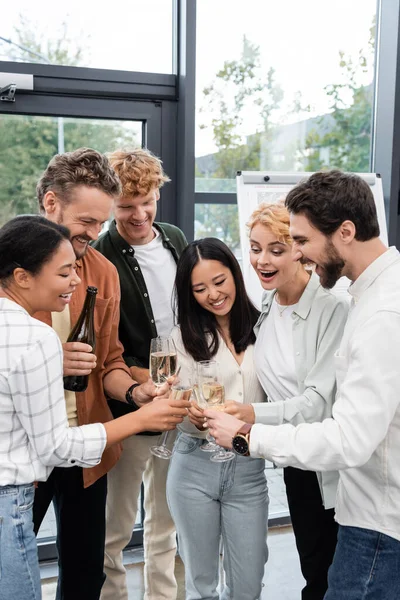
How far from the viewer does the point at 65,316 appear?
7.57 ft

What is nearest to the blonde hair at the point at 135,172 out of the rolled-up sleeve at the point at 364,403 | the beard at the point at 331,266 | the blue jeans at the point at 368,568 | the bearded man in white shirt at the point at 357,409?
the bearded man in white shirt at the point at 357,409

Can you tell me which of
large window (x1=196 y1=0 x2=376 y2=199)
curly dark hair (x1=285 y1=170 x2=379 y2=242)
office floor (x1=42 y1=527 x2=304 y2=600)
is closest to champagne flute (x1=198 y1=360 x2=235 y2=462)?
curly dark hair (x1=285 y1=170 x2=379 y2=242)

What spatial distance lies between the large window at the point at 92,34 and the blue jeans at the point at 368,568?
8.55ft

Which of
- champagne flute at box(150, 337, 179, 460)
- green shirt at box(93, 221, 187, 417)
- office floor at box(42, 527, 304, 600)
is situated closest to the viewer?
champagne flute at box(150, 337, 179, 460)

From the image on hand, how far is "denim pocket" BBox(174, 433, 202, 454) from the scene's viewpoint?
2.30 metres

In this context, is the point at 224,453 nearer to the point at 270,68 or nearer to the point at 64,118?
the point at 64,118

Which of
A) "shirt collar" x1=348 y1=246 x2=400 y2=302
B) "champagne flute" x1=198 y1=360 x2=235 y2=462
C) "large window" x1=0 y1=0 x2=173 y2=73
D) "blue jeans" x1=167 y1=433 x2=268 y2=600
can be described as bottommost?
"blue jeans" x1=167 y1=433 x2=268 y2=600

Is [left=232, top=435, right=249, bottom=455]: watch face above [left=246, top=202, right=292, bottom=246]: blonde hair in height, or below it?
below

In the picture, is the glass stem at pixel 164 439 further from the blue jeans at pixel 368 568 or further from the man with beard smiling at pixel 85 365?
the blue jeans at pixel 368 568

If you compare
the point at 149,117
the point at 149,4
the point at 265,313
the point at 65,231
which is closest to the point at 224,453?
the point at 265,313

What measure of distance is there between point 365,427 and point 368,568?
396mm

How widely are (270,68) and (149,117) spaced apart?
814mm

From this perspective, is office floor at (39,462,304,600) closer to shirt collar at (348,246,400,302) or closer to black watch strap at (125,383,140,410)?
black watch strap at (125,383,140,410)

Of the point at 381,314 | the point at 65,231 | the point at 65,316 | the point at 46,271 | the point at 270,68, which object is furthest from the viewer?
the point at 270,68
